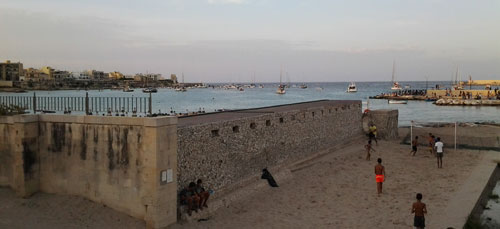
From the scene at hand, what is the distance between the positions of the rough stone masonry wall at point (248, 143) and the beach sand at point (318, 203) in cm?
92

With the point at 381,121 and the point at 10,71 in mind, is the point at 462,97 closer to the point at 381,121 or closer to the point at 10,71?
the point at 381,121

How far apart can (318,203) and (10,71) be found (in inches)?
5166

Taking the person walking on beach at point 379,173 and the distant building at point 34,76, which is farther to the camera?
the distant building at point 34,76

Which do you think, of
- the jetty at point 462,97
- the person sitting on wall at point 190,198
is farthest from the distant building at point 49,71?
the person sitting on wall at point 190,198

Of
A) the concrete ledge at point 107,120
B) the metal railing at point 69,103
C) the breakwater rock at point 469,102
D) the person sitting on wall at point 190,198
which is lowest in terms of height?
the person sitting on wall at point 190,198

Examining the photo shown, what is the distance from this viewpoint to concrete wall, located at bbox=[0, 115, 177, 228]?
435 inches

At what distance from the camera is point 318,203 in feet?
46.4

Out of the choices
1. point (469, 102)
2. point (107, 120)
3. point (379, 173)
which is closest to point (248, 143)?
point (379, 173)

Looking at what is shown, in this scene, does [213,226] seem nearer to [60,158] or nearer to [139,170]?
[139,170]

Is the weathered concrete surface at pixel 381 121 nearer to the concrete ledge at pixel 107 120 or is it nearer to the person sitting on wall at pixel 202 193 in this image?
the person sitting on wall at pixel 202 193

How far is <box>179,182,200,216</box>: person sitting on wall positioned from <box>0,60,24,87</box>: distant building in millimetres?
118670

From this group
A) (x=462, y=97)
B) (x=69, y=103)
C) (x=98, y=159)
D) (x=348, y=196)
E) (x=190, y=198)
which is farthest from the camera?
(x=462, y=97)

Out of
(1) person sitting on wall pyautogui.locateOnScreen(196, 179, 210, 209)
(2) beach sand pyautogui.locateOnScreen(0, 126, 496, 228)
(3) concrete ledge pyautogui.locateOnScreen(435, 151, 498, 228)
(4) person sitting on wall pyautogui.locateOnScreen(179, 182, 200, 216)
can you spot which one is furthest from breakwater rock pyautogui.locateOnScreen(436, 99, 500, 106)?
(4) person sitting on wall pyautogui.locateOnScreen(179, 182, 200, 216)

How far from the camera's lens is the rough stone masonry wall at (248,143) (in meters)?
12.7
